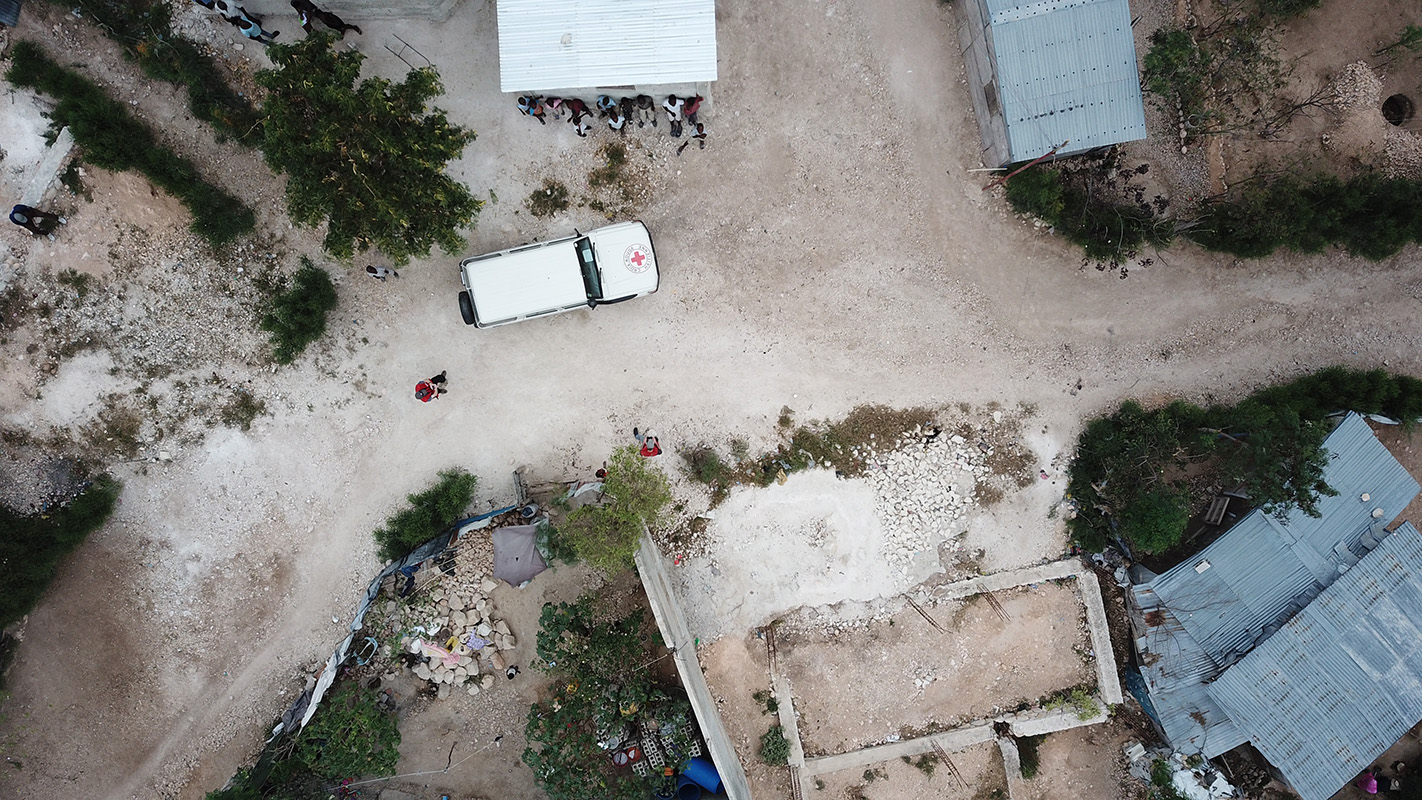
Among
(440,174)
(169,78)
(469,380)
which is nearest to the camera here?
(440,174)

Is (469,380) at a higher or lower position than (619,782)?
higher

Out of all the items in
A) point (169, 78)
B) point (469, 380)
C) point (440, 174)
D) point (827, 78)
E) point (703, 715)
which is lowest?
point (703, 715)

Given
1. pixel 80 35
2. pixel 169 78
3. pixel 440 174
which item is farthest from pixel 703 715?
pixel 80 35

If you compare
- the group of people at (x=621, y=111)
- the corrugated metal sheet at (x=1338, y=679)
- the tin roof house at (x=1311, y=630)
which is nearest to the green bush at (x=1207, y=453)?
the tin roof house at (x=1311, y=630)

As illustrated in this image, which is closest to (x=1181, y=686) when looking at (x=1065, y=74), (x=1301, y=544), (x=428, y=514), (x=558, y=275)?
(x=1301, y=544)

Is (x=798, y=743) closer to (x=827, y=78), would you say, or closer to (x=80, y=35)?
(x=827, y=78)

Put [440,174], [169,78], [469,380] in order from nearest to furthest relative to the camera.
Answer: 1. [440,174]
2. [169,78]
3. [469,380]

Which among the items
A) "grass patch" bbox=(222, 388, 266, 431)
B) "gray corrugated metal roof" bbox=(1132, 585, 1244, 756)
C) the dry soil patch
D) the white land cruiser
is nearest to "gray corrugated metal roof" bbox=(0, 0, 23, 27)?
"grass patch" bbox=(222, 388, 266, 431)

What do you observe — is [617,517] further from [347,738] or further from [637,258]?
[347,738]
